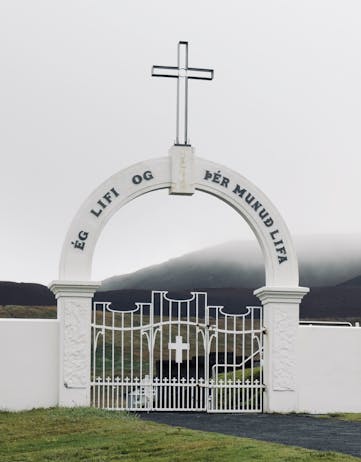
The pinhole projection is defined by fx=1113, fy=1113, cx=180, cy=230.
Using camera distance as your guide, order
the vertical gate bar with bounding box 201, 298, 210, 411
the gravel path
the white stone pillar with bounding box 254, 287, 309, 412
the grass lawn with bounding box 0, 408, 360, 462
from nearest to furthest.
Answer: the grass lawn with bounding box 0, 408, 360, 462 → the gravel path → the vertical gate bar with bounding box 201, 298, 210, 411 → the white stone pillar with bounding box 254, 287, 309, 412

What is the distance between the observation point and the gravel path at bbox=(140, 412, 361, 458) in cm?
1502

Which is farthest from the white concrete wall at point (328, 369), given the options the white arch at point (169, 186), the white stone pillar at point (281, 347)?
the white arch at point (169, 186)

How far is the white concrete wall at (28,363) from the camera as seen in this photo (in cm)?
2044

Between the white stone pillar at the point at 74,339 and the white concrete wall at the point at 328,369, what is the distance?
4.17 metres

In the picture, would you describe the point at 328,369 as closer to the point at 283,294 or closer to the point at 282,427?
the point at 283,294

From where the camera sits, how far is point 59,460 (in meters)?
14.1

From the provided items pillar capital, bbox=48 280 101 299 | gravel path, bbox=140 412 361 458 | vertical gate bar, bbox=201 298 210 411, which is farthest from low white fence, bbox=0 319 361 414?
vertical gate bar, bbox=201 298 210 411

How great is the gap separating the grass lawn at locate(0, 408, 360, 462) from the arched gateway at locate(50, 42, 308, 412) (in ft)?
6.89

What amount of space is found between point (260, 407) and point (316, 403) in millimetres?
1098

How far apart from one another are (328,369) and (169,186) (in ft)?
15.6

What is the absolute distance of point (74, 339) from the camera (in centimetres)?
2069

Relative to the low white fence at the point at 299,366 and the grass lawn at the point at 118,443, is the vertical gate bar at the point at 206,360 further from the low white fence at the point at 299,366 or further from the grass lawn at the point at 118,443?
the grass lawn at the point at 118,443

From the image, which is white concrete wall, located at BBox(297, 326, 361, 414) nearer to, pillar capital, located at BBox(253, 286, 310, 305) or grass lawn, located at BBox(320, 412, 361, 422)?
grass lawn, located at BBox(320, 412, 361, 422)

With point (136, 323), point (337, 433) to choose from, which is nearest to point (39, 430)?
point (337, 433)
